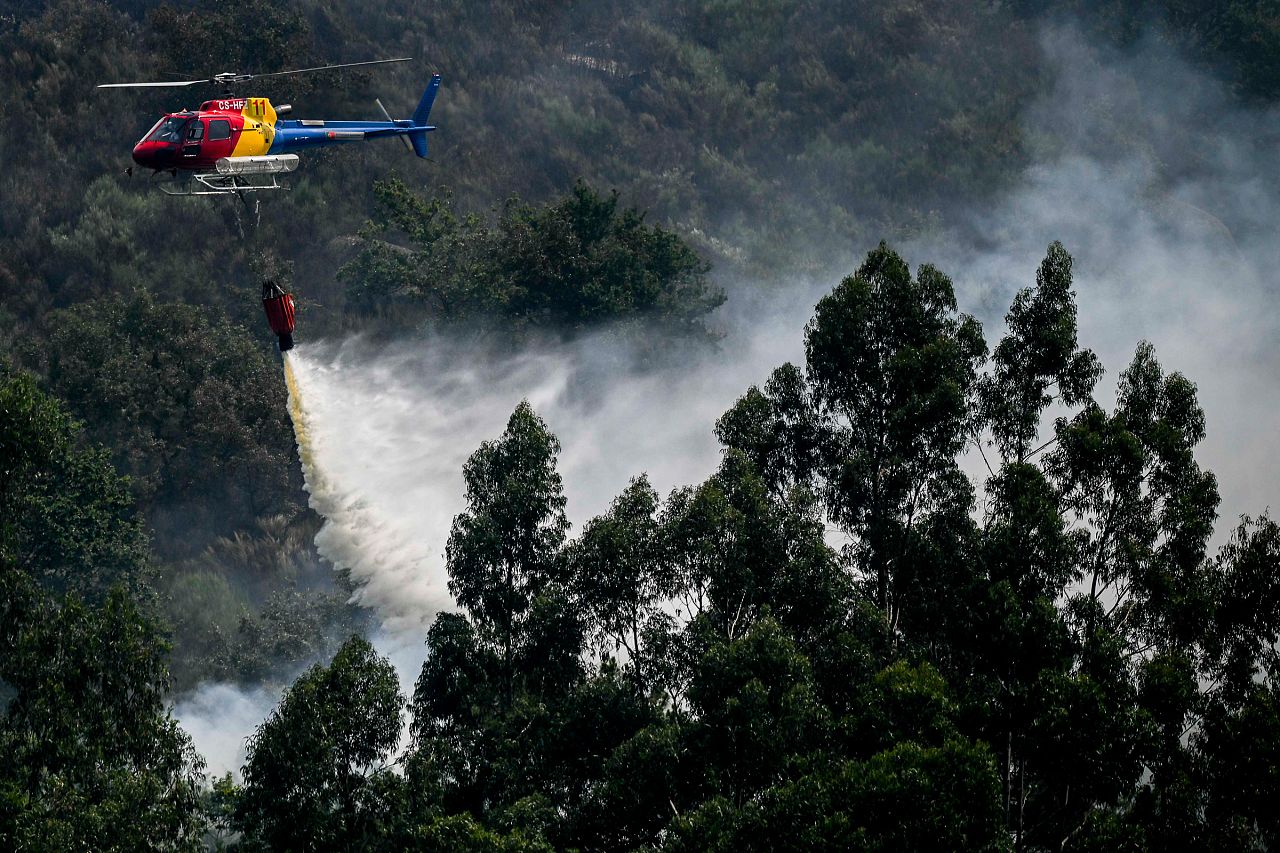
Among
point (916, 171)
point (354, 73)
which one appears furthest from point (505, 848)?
point (916, 171)

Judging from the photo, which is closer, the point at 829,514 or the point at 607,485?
the point at 829,514

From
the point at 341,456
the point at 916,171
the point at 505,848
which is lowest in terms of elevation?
the point at 505,848

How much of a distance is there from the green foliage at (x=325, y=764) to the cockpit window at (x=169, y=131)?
2076 centimetres

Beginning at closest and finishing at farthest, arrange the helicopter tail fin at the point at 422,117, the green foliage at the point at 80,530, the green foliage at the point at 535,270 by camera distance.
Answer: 1. the green foliage at the point at 80,530
2. the helicopter tail fin at the point at 422,117
3. the green foliage at the point at 535,270

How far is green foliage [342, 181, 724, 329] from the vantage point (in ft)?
235

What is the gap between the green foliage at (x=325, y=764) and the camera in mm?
38750

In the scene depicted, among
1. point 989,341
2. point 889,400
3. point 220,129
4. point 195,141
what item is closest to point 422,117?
point 220,129

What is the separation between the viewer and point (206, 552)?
6744cm

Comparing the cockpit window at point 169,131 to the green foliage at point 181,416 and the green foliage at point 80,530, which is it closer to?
the green foliage at point 80,530

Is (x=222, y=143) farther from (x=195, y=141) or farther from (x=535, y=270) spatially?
(x=535, y=270)

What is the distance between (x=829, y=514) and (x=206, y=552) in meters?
29.3

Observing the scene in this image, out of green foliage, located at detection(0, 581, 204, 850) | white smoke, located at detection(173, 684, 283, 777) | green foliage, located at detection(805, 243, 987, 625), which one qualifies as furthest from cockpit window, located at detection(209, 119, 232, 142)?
green foliage, located at detection(805, 243, 987, 625)

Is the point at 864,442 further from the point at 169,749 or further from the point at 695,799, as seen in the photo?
the point at 169,749

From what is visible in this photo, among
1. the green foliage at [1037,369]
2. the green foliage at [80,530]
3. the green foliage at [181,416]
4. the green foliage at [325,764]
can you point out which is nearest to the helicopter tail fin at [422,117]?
the green foliage at [181,416]
